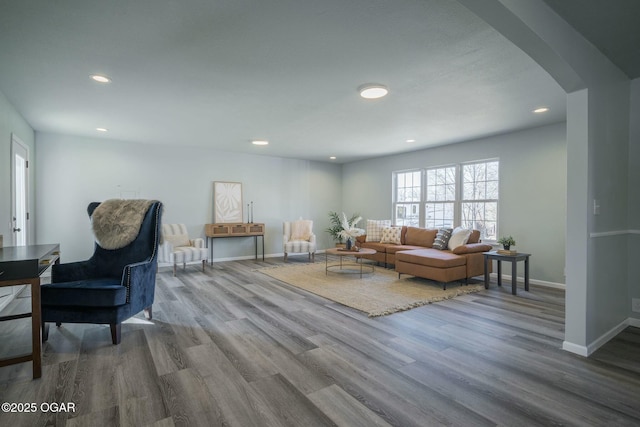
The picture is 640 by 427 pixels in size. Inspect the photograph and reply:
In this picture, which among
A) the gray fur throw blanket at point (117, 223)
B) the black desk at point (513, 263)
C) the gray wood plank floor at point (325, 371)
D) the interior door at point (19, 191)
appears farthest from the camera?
the black desk at point (513, 263)

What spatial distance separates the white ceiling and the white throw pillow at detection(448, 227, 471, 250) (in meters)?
1.57

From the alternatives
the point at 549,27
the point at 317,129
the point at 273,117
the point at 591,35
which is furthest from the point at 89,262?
the point at 591,35

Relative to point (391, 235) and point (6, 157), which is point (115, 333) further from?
point (391, 235)

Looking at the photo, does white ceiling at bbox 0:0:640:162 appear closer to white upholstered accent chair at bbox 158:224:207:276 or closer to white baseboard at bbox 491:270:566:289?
white upholstered accent chair at bbox 158:224:207:276

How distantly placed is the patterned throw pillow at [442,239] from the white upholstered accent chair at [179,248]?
405 cm

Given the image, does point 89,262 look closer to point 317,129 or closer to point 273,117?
point 273,117

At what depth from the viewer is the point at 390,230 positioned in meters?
6.33

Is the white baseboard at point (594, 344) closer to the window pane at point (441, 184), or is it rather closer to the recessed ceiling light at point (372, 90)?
the recessed ceiling light at point (372, 90)

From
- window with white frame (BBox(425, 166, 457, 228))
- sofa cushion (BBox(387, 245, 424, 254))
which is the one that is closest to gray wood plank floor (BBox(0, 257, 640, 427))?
sofa cushion (BBox(387, 245, 424, 254))

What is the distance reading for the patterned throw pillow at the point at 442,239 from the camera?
5242mm

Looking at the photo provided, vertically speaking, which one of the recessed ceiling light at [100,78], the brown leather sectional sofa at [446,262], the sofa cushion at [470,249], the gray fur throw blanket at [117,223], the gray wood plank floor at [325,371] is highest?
the recessed ceiling light at [100,78]

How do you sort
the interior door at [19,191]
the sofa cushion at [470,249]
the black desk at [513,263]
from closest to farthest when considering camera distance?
1. the interior door at [19,191]
2. the black desk at [513,263]
3. the sofa cushion at [470,249]

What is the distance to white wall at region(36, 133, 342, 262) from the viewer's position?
5254 millimetres

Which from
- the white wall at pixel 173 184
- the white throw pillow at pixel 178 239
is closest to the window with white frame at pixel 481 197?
the white wall at pixel 173 184
